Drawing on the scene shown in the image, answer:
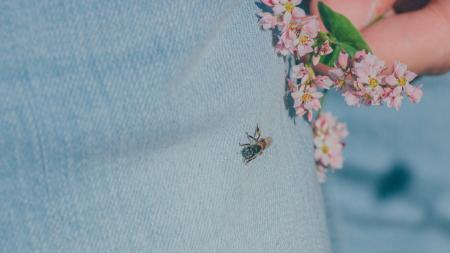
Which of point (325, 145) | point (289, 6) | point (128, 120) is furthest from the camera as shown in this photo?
point (325, 145)

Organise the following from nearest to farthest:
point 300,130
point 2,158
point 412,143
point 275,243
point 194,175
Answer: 1. point 2,158
2. point 194,175
3. point 275,243
4. point 300,130
5. point 412,143

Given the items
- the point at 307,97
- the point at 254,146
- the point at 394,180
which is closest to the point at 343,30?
the point at 307,97

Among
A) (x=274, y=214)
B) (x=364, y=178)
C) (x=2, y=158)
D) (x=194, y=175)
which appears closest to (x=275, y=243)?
(x=274, y=214)

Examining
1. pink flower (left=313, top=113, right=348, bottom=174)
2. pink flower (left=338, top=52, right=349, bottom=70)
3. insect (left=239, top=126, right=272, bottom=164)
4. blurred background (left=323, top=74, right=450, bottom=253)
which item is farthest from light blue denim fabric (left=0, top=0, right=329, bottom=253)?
blurred background (left=323, top=74, right=450, bottom=253)

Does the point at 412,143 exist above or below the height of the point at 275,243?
above

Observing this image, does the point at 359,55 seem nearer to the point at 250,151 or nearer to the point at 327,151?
the point at 250,151

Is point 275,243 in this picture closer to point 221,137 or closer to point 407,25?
point 221,137
